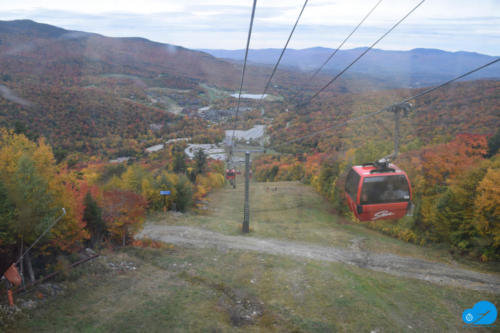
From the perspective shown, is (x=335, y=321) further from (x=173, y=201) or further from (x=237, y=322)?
(x=173, y=201)

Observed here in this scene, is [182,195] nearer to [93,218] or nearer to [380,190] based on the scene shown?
[93,218]

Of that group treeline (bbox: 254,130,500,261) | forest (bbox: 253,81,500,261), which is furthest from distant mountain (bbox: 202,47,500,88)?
treeline (bbox: 254,130,500,261)

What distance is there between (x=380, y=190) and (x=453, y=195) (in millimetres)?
18875

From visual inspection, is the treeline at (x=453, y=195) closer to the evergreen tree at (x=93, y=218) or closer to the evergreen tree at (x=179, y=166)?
the evergreen tree at (x=93, y=218)

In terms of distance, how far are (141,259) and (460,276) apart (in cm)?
1893

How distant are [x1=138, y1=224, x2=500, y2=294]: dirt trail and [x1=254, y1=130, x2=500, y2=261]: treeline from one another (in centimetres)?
391

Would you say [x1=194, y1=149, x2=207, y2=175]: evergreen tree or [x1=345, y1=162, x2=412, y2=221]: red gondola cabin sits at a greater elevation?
[x1=345, y1=162, x2=412, y2=221]: red gondola cabin

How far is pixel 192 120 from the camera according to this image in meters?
106

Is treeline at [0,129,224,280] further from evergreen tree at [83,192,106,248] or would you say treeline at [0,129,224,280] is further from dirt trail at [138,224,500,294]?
dirt trail at [138,224,500,294]

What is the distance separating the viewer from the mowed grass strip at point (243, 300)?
10.8 metres

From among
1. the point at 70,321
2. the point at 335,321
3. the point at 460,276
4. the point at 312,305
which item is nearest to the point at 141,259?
the point at 70,321

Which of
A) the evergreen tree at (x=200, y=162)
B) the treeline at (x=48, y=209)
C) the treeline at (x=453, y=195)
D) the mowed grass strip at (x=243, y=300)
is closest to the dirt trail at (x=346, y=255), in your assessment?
the mowed grass strip at (x=243, y=300)

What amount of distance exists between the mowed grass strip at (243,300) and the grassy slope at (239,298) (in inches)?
1.5

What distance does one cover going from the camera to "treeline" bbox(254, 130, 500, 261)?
845 inches
